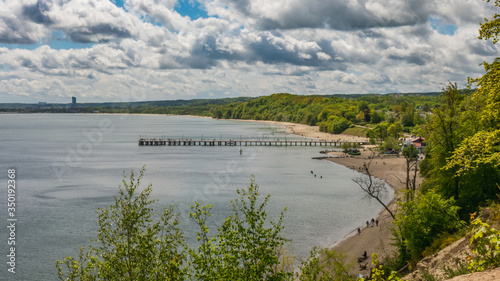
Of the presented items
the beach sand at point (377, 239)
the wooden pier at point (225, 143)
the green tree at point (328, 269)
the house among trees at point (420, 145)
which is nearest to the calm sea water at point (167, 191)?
the beach sand at point (377, 239)

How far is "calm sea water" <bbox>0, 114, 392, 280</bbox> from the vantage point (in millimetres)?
42781

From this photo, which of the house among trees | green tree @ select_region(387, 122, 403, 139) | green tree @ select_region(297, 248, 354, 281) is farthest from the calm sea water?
green tree @ select_region(387, 122, 403, 139)

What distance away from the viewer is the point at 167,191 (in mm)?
67188

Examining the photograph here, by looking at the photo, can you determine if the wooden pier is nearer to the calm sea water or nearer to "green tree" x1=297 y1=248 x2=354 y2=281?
the calm sea water

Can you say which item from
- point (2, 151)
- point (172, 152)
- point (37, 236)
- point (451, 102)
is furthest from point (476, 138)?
point (2, 151)

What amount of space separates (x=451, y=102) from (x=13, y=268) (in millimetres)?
37664

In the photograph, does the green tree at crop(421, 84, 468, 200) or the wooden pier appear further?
the wooden pier

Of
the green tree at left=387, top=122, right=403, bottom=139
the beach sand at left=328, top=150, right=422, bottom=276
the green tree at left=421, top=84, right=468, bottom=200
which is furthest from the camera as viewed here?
the green tree at left=387, top=122, right=403, bottom=139

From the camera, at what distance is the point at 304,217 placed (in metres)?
51.9

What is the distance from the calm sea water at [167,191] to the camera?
140 ft

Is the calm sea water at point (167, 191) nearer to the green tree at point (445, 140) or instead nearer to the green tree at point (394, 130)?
the green tree at point (445, 140)

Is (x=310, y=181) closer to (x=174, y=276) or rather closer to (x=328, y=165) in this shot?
(x=328, y=165)

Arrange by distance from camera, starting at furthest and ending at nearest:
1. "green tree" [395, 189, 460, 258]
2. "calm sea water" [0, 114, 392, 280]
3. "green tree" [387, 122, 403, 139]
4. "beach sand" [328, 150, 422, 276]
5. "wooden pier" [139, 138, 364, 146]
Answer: "wooden pier" [139, 138, 364, 146]
"green tree" [387, 122, 403, 139]
"calm sea water" [0, 114, 392, 280]
"beach sand" [328, 150, 422, 276]
"green tree" [395, 189, 460, 258]

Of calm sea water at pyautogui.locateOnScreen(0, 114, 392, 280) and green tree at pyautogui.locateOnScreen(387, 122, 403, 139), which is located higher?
green tree at pyautogui.locateOnScreen(387, 122, 403, 139)
